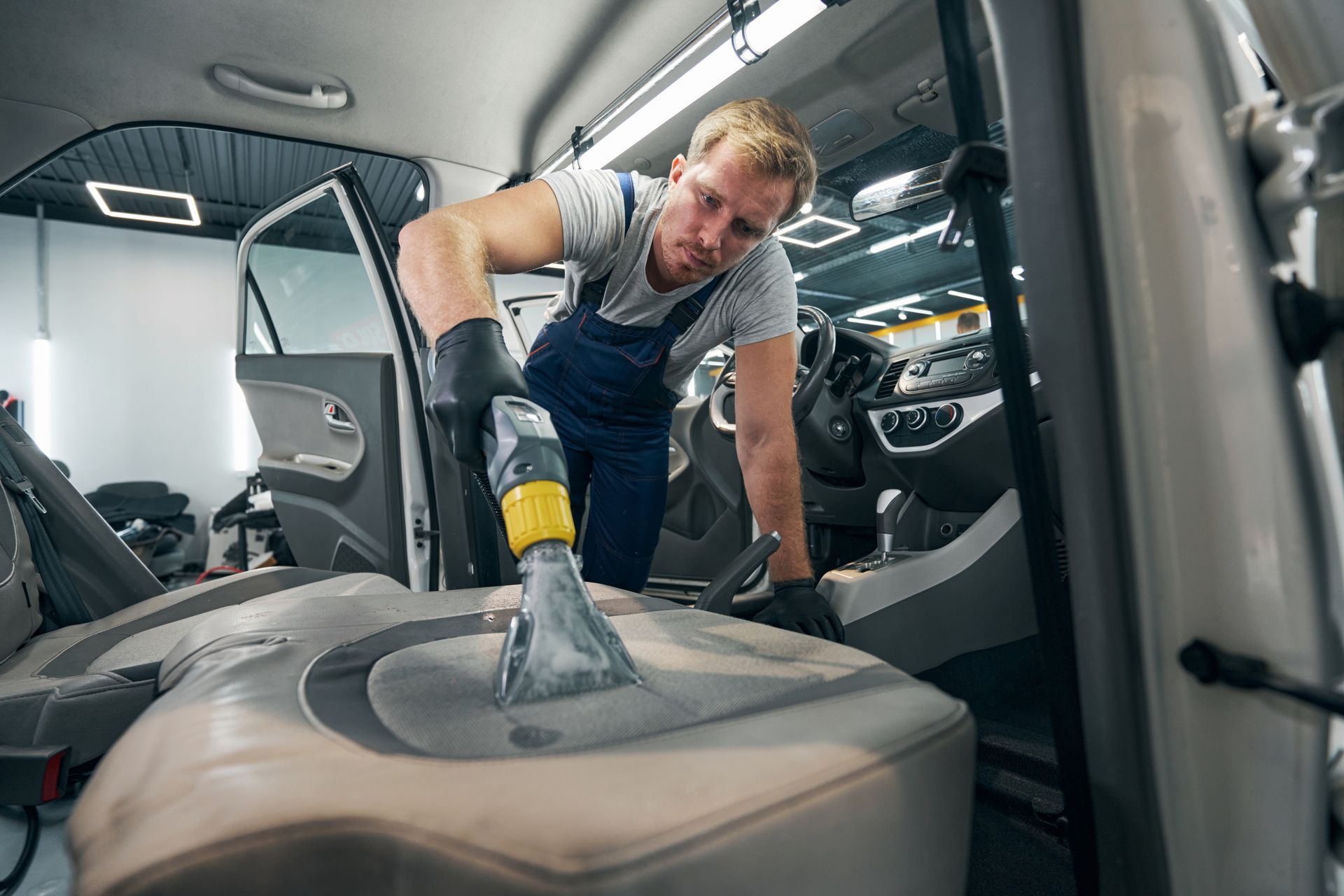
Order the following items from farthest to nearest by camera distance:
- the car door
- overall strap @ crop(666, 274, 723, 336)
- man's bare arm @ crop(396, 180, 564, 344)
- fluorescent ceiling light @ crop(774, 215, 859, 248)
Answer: fluorescent ceiling light @ crop(774, 215, 859, 248) < the car door < overall strap @ crop(666, 274, 723, 336) < man's bare arm @ crop(396, 180, 564, 344)

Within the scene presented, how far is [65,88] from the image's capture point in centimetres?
176

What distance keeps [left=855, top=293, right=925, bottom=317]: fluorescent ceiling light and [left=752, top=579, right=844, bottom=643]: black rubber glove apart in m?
10.2

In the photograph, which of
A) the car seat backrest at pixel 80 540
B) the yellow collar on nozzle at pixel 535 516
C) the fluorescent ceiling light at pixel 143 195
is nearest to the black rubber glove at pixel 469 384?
the yellow collar on nozzle at pixel 535 516

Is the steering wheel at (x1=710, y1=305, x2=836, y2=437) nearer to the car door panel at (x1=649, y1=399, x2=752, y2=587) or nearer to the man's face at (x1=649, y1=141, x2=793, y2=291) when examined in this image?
the man's face at (x1=649, y1=141, x2=793, y2=291)

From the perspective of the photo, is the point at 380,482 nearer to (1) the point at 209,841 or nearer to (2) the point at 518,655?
(2) the point at 518,655

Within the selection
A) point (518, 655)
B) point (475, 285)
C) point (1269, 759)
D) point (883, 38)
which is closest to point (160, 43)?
point (475, 285)

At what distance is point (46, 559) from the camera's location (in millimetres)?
1475

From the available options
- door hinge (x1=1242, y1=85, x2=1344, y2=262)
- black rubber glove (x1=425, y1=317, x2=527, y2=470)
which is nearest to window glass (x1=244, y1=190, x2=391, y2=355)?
black rubber glove (x1=425, y1=317, x2=527, y2=470)

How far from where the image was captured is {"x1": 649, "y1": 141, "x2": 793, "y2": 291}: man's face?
47.2 inches

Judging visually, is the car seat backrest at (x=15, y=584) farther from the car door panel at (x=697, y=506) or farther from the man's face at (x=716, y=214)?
the car door panel at (x=697, y=506)

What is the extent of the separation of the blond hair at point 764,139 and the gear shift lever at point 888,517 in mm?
878

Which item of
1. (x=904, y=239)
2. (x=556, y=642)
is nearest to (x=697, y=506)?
(x=556, y=642)

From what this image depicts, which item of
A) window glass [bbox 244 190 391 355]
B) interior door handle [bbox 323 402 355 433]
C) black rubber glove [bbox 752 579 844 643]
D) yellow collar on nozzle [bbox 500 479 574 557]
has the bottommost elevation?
black rubber glove [bbox 752 579 844 643]

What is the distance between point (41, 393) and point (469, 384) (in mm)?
8505
